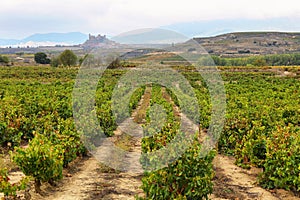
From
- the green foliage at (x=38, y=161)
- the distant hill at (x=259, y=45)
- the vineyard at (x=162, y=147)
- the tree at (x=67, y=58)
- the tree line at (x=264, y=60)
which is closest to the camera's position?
the vineyard at (x=162, y=147)

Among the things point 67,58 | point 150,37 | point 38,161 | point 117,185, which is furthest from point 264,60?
point 38,161

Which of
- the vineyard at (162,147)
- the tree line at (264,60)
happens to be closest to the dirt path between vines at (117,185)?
the vineyard at (162,147)

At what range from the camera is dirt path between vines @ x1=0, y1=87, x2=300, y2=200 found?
9.49m

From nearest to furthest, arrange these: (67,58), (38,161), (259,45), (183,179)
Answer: (183,179), (38,161), (67,58), (259,45)

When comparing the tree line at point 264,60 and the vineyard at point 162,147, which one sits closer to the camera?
the vineyard at point 162,147

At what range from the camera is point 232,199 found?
31.0ft

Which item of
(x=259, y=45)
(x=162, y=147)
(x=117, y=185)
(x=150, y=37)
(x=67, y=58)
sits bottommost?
(x=117, y=185)

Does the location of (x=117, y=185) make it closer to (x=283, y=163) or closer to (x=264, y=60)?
(x=283, y=163)

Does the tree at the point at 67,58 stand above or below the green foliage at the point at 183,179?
above

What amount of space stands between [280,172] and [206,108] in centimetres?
992

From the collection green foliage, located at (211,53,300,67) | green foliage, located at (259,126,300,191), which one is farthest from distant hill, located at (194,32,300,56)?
green foliage, located at (259,126,300,191)

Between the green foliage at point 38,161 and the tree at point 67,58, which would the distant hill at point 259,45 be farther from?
the green foliage at point 38,161

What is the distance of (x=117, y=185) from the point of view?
10312 millimetres

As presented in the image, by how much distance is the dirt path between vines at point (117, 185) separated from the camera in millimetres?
9492
